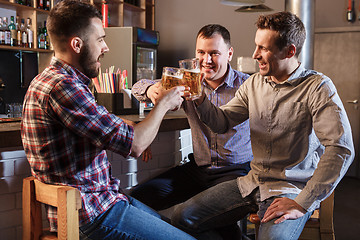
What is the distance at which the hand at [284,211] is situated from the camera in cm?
146

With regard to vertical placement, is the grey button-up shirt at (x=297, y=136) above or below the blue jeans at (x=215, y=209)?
above

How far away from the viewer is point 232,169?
6.88ft

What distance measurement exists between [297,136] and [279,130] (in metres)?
0.08

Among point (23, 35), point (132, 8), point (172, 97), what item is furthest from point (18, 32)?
point (172, 97)

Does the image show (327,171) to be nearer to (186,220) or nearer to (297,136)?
(297,136)

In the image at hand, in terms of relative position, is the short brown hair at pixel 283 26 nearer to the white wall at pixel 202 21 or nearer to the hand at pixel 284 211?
the hand at pixel 284 211

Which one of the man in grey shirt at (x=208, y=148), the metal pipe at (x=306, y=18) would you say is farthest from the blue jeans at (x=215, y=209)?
the metal pipe at (x=306, y=18)

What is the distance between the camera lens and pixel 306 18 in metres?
4.34

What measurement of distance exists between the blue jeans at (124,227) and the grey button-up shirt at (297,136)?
1.73 ft

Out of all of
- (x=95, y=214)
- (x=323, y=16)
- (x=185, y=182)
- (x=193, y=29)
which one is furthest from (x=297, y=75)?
(x=193, y=29)

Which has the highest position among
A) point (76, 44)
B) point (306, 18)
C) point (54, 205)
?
point (306, 18)

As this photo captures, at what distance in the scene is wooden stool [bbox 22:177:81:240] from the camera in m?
1.16

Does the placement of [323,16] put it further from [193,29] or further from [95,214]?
[95,214]

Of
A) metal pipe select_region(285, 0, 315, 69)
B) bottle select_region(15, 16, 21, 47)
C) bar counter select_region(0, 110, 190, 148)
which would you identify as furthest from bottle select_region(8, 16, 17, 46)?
metal pipe select_region(285, 0, 315, 69)
